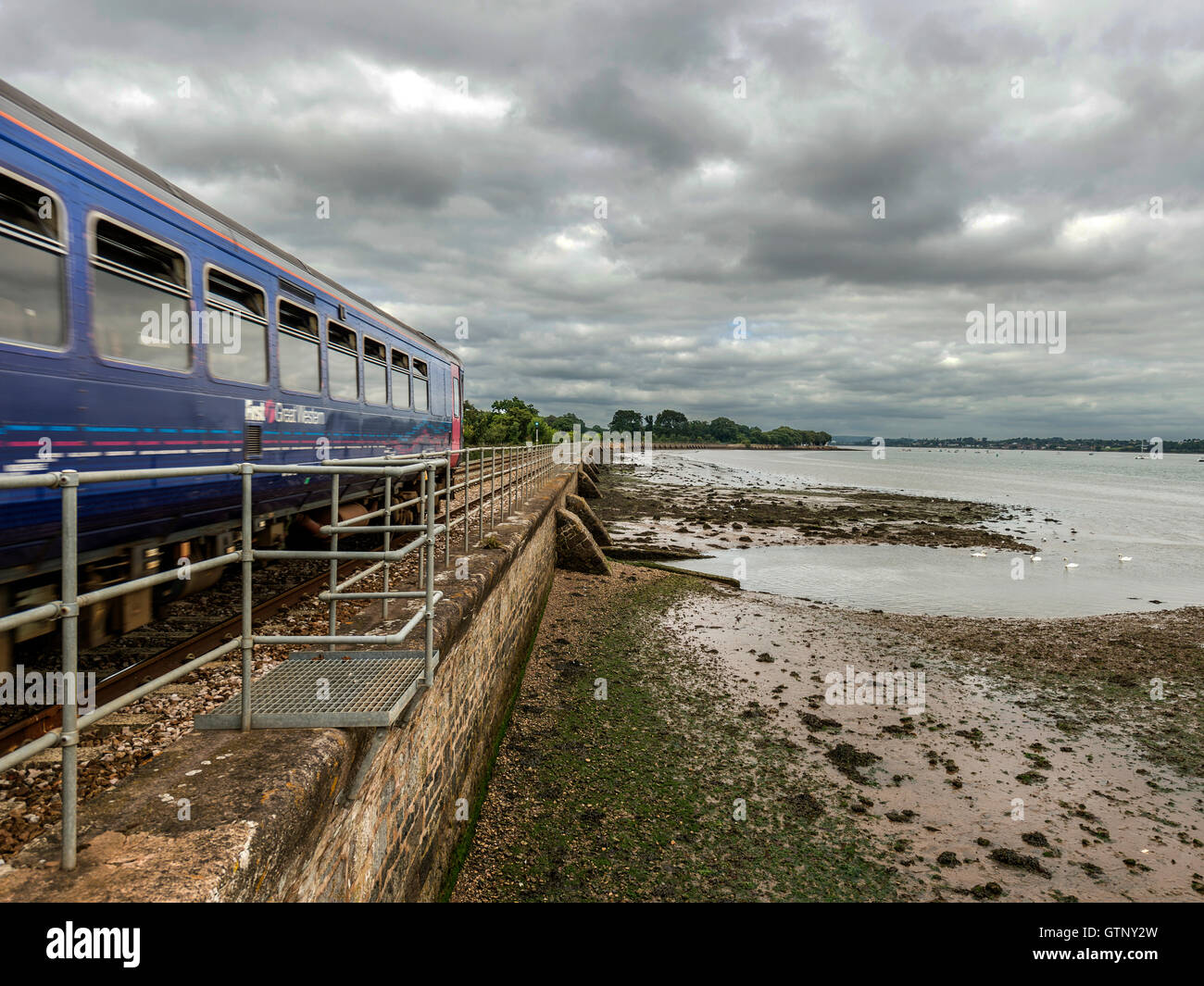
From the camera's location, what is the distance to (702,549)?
75.9 feet

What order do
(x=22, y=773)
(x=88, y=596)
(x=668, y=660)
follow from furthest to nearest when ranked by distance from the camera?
(x=668, y=660) → (x=22, y=773) → (x=88, y=596)

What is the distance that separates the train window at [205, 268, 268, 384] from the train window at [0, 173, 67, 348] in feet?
5.72

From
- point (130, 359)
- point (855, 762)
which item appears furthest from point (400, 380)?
point (855, 762)

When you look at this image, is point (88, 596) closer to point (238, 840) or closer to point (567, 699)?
point (238, 840)

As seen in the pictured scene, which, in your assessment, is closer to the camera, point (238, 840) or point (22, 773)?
point (238, 840)

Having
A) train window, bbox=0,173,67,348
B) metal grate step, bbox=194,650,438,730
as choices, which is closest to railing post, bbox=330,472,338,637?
metal grate step, bbox=194,650,438,730

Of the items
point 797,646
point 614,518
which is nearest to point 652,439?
point 614,518

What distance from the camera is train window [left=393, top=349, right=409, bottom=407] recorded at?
471 inches

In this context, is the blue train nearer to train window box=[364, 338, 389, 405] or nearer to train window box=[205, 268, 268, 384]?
train window box=[205, 268, 268, 384]

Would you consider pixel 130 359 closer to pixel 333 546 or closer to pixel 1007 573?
pixel 333 546

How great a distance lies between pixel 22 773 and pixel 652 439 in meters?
192

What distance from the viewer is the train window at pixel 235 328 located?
6336 mm
